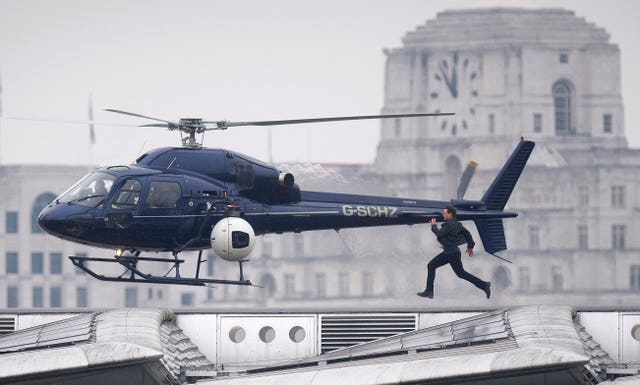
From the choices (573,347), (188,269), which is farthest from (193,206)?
(188,269)

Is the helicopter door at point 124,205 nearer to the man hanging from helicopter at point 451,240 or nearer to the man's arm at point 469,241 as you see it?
the man hanging from helicopter at point 451,240

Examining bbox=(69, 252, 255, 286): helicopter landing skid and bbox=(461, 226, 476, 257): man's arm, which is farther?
bbox=(461, 226, 476, 257): man's arm

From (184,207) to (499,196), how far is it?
7561 millimetres

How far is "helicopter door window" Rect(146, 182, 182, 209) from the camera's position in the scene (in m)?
45.1

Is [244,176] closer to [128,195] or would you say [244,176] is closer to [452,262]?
[128,195]

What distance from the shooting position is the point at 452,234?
44.5m

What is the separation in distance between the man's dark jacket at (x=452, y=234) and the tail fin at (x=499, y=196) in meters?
3.63

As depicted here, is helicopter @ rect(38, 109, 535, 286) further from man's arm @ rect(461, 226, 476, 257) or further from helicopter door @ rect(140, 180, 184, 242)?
man's arm @ rect(461, 226, 476, 257)

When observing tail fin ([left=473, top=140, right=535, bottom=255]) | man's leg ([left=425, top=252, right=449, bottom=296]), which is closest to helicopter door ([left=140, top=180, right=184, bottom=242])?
man's leg ([left=425, top=252, right=449, bottom=296])

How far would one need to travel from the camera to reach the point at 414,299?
121 meters

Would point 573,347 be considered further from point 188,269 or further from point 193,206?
point 188,269

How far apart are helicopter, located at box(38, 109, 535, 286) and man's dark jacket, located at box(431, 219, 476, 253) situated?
249 centimetres

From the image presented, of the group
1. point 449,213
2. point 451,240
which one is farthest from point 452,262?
point 449,213

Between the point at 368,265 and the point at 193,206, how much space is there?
488 ft
